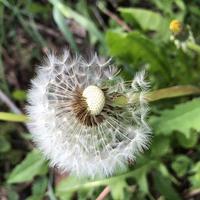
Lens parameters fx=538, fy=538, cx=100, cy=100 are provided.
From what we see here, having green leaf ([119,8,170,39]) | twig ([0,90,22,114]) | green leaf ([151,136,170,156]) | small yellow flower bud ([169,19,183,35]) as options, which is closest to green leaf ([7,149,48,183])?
twig ([0,90,22,114])

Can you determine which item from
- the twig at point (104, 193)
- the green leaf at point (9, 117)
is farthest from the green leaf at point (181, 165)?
the green leaf at point (9, 117)

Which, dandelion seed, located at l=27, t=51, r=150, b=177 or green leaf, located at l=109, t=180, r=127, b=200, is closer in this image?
dandelion seed, located at l=27, t=51, r=150, b=177

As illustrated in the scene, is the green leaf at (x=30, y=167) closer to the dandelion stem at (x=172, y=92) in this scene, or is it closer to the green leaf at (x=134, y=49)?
the green leaf at (x=134, y=49)

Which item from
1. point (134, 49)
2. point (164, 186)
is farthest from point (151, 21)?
point (164, 186)

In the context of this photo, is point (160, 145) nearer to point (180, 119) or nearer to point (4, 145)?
point (180, 119)

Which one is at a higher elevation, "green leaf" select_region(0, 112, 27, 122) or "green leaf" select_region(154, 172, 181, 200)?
"green leaf" select_region(0, 112, 27, 122)

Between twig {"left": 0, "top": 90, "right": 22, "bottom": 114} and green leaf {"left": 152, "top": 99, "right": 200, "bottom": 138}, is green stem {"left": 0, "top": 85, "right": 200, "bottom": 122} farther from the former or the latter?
twig {"left": 0, "top": 90, "right": 22, "bottom": 114}
